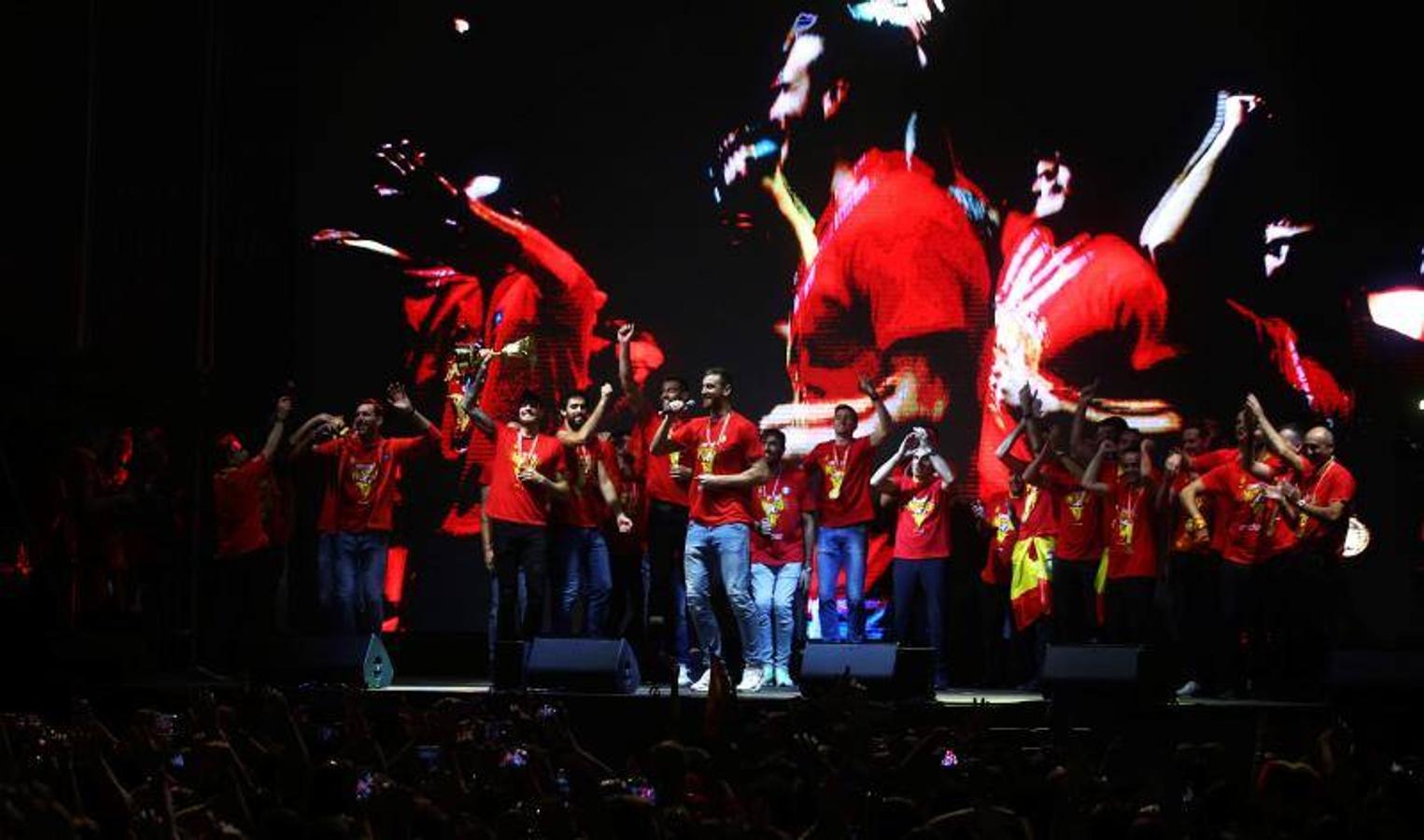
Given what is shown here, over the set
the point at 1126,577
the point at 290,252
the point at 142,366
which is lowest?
the point at 1126,577

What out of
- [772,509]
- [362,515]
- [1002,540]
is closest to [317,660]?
[362,515]

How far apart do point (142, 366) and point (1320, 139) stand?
873cm

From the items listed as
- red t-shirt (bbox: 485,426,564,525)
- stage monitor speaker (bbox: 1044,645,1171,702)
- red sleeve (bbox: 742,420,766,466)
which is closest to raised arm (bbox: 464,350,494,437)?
red t-shirt (bbox: 485,426,564,525)

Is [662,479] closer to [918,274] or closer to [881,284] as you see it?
[881,284]

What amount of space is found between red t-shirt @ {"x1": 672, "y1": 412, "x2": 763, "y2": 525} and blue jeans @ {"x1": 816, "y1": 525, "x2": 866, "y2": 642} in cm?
91

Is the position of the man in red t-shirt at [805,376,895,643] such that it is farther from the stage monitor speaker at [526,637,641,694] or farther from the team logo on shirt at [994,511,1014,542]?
the stage monitor speaker at [526,637,641,694]

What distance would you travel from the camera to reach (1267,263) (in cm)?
1219

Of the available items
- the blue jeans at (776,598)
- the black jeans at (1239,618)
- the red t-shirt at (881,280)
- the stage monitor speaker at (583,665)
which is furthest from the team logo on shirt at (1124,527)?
the stage monitor speaker at (583,665)

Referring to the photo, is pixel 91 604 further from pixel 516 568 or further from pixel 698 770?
pixel 698 770

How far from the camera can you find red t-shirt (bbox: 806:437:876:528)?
11148mm

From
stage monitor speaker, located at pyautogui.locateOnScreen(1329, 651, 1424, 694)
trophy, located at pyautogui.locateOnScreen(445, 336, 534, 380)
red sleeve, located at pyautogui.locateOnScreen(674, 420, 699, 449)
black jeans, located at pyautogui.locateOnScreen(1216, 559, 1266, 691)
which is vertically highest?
trophy, located at pyautogui.locateOnScreen(445, 336, 534, 380)

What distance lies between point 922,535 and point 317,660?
12.8ft

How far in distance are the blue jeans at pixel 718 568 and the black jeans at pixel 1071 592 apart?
6.86ft

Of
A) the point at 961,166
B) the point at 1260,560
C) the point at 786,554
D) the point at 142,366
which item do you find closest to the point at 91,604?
the point at 142,366
